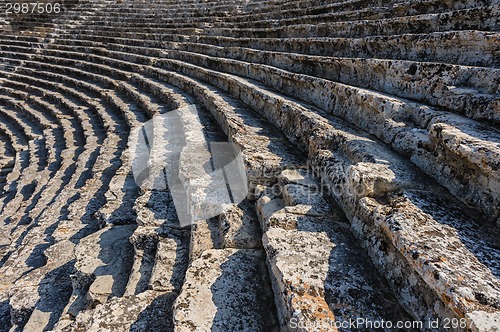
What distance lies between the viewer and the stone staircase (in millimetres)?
1389

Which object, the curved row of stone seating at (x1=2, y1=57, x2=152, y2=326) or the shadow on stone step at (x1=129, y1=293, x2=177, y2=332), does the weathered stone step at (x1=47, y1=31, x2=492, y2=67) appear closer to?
the shadow on stone step at (x1=129, y1=293, x2=177, y2=332)

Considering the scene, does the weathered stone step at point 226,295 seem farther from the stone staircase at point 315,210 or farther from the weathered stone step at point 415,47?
the weathered stone step at point 415,47

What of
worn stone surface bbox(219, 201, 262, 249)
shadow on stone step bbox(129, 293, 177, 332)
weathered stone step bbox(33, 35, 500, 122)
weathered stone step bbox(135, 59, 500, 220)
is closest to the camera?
weathered stone step bbox(135, 59, 500, 220)

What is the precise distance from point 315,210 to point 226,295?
27.0 inches

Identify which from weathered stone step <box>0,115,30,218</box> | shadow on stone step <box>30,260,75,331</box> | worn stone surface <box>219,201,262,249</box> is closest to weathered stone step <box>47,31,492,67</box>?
worn stone surface <box>219,201,262,249</box>

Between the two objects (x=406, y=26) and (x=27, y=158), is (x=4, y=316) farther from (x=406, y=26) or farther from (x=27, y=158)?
(x=27, y=158)

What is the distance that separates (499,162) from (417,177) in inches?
18.5

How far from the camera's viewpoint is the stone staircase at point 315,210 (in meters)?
1.39

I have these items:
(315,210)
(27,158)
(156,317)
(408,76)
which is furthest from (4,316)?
(27,158)

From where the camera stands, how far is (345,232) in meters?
1.83

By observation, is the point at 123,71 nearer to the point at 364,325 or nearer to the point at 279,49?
the point at 279,49

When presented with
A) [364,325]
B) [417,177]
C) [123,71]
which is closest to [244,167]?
[417,177]

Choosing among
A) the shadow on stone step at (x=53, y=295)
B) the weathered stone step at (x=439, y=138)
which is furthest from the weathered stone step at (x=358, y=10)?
the shadow on stone step at (x=53, y=295)

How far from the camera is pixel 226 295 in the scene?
1729 millimetres
